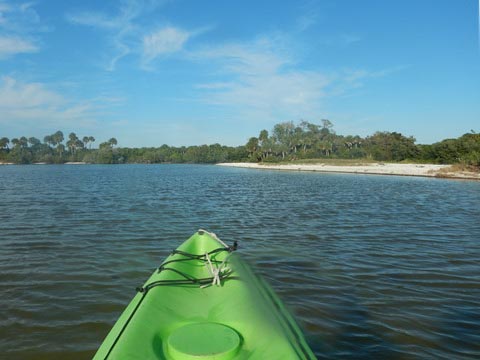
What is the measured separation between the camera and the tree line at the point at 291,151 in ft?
198

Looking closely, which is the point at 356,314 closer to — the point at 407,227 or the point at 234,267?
the point at 234,267

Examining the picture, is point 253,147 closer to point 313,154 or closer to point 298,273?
point 313,154

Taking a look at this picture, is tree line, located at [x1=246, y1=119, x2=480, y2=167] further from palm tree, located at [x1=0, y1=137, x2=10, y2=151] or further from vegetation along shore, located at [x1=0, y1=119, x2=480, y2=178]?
palm tree, located at [x1=0, y1=137, x2=10, y2=151]

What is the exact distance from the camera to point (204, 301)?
3.84 m

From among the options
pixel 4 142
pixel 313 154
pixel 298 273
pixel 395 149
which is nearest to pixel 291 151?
pixel 313 154

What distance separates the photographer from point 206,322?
3.34 meters

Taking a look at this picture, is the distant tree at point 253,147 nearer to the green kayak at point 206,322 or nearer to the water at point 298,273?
the water at point 298,273

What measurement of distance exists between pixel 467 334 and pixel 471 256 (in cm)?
470

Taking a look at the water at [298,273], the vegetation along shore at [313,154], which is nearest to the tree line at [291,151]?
the vegetation along shore at [313,154]

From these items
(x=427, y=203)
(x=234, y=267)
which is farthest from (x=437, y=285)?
(x=427, y=203)

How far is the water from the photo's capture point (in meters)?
4.66

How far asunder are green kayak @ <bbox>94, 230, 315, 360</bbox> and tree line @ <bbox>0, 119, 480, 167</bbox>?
45.7 m

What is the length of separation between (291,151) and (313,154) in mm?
13007

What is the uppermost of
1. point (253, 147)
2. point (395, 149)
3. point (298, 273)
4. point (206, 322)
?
point (253, 147)
